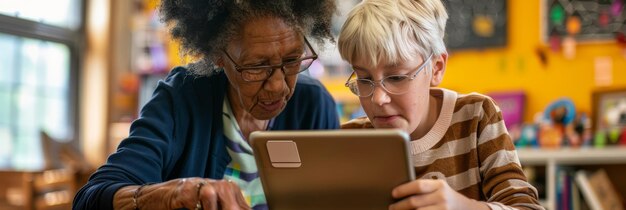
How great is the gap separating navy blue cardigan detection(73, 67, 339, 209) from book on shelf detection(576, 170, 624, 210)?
2112 mm

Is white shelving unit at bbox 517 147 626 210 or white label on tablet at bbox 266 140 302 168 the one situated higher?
white label on tablet at bbox 266 140 302 168

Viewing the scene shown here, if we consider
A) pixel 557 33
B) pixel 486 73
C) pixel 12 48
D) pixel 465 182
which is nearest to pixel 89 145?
pixel 12 48

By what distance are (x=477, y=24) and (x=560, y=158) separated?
963mm

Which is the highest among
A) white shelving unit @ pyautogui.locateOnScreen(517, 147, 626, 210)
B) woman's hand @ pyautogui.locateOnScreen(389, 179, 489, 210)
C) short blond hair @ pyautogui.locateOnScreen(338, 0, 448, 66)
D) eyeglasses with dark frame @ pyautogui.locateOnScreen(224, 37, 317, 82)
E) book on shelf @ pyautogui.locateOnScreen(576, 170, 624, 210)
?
short blond hair @ pyautogui.locateOnScreen(338, 0, 448, 66)

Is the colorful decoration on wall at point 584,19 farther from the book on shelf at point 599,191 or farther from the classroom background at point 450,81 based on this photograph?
the book on shelf at point 599,191

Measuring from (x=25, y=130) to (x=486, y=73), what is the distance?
3.21 meters

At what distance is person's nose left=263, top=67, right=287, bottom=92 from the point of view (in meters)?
1.58

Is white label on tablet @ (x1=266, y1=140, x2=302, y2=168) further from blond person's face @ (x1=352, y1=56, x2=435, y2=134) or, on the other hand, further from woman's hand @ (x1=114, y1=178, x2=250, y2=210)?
blond person's face @ (x1=352, y1=56, x2=435, y2=134)

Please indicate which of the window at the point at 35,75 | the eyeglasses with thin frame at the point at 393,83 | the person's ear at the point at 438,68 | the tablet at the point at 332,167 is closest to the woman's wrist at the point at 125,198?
the tablet at the point at 332,167

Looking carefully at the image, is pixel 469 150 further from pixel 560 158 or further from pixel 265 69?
pixel 560 158

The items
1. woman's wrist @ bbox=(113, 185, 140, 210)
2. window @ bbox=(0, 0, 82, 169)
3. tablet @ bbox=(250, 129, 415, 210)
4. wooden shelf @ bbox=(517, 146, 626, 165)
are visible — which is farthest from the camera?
window @ bbox=(0, 0, 82, 169)

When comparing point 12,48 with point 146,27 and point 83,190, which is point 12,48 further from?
point 83,190

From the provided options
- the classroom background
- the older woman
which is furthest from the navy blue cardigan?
the classroom background

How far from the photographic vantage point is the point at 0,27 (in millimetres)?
5355
